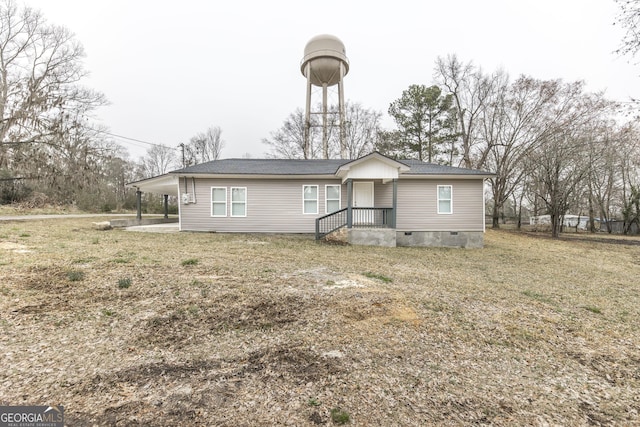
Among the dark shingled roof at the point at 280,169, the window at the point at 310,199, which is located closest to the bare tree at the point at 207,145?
the dark shingled roof at the point at 280,169

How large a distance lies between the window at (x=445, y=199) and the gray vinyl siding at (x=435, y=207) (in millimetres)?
139

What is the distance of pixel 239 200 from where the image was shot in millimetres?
11750

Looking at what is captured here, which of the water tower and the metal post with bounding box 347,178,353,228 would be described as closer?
the metal post with bounding box 347,178,353,228

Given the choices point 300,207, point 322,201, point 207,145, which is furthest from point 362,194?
point 207,145

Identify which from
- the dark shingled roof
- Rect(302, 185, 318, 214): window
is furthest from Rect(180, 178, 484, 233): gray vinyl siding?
the dark shingled roof

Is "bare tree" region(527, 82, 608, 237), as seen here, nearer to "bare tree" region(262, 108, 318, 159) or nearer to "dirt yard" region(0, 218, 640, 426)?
"dirt yard" region(0, 218, 640, 426)

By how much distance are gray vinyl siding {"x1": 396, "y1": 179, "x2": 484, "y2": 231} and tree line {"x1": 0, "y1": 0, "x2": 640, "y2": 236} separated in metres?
8.51

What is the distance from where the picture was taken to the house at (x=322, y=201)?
11.4 metres

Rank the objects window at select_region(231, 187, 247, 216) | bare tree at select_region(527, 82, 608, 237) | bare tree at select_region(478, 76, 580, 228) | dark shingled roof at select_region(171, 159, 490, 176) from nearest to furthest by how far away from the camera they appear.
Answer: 1. dark shingled roof at select_region(171, 159, 490, 176)
2. window at select_region(231, 187, 247, 216)
3. bare tree at select_region(527, 82, 608, 237)
4. bare tree at select_region(478, 76, 580, 228)

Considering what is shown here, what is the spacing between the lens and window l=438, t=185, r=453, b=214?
11.6 metres

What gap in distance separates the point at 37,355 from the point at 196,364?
146 cm

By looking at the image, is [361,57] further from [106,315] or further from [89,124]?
[106,315]

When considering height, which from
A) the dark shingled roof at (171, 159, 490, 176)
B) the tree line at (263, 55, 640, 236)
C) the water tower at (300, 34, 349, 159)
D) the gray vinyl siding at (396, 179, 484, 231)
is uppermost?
the water tower at (300, 34, 349, 159)

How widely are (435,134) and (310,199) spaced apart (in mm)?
15414
